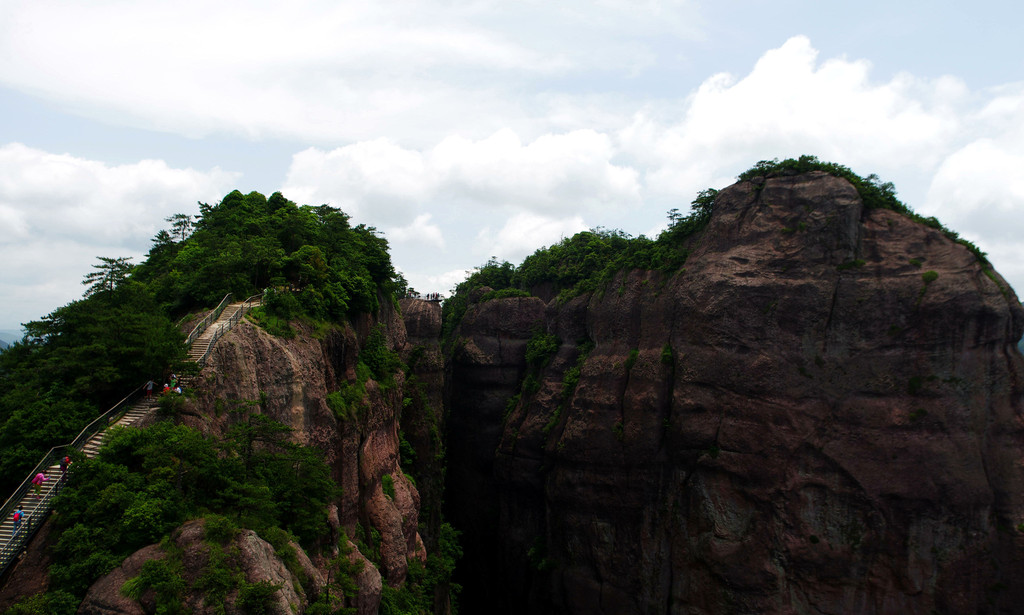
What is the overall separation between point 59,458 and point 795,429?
2890 cm

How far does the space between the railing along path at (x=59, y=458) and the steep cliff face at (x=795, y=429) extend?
21.5 m

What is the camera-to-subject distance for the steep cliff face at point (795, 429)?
Answer: 25.9 m

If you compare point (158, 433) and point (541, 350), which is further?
point (541, 350)

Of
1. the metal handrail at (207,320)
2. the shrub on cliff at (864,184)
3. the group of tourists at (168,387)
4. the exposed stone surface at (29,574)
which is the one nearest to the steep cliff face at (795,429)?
the shrub on cliff at (864,184)

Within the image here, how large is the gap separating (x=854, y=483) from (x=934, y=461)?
11.1 feet

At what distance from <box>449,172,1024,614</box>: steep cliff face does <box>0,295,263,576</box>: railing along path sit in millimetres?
21463

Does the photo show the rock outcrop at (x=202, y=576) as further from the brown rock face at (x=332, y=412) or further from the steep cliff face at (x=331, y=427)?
the brown rock face at (x=332, y=412)

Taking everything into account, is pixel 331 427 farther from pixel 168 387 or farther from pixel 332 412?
pixel 168 387

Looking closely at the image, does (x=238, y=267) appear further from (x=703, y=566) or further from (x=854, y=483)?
(x=854, y=483)

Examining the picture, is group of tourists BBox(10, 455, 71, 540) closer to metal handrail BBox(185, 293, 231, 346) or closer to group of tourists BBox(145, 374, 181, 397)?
group of tourists BBox(145, 374, 181, 397)

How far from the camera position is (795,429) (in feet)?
92.2

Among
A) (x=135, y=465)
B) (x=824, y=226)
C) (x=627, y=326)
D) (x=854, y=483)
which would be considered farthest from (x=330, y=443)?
(x=824, y=226)

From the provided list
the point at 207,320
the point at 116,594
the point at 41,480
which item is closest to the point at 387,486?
the point at 207,320

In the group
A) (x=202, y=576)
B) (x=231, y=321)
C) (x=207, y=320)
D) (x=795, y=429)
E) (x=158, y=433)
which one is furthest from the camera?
(x=795, y=429)
